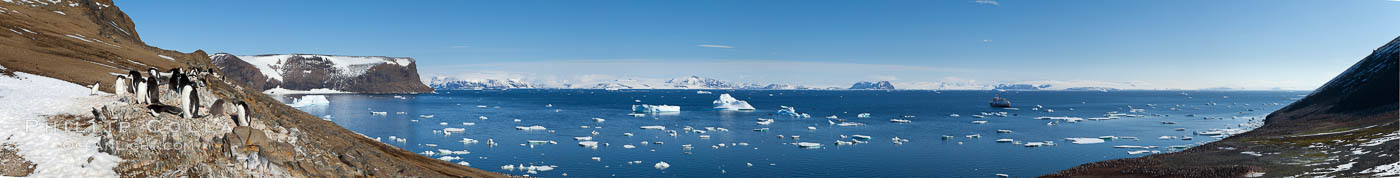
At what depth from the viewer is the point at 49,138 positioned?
15312mm

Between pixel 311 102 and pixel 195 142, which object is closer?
pixel 195 142

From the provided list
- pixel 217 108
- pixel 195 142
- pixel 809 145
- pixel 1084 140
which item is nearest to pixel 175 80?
pixel 217 108

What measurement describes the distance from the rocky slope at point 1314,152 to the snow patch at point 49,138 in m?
Result: 38.2

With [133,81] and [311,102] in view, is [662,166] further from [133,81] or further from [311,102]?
[311,102]

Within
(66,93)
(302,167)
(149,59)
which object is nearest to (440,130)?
(149,59)

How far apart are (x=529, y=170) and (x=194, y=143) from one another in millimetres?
21736

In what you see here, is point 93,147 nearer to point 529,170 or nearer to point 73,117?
point 73,117

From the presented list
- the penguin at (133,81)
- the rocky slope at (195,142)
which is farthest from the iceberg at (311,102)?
the penguin at (133,81)

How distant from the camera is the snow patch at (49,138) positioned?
1416cm

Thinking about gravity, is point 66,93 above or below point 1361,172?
above

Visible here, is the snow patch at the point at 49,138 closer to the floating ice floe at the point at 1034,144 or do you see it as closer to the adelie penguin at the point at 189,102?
the adelie penguin at the point at 189,102

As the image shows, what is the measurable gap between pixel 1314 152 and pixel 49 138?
165ft

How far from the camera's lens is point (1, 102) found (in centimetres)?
1828

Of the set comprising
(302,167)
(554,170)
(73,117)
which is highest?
(73,117)
